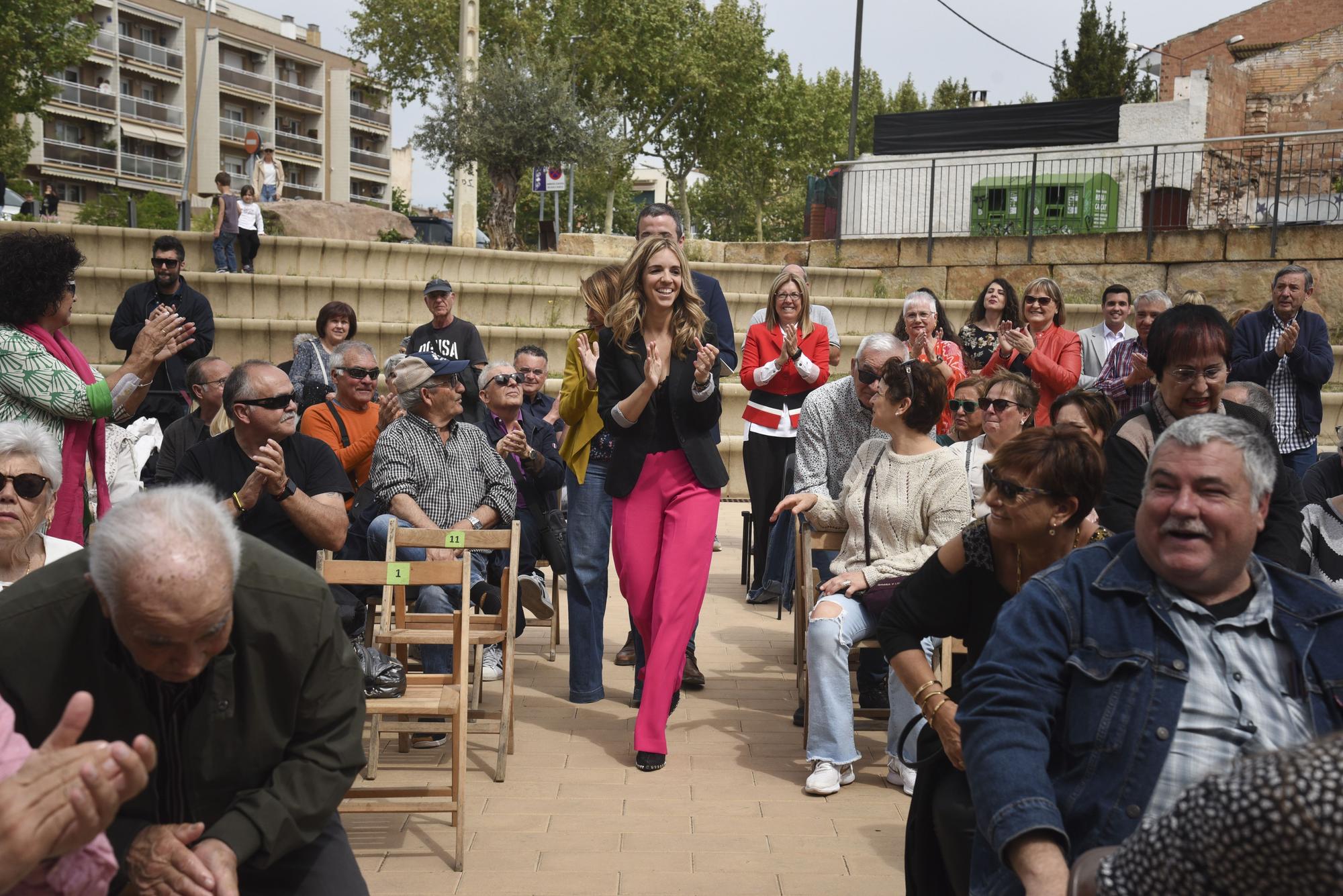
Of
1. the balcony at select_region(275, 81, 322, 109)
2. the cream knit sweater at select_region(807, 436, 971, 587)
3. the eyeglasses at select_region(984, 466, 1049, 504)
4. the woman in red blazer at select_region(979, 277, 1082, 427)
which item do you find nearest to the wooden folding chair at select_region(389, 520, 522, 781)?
the cream knit sweater at select_region(807, 436, 971, 587)

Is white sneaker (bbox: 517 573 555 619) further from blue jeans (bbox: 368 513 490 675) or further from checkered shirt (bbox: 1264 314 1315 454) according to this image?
checkered shirt (bbox: 1264 314 1315 454)

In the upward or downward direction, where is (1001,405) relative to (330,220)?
downward

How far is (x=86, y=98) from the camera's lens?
6406 centimetres

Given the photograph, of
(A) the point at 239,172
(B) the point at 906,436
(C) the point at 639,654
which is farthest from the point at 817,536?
(A) the point at 239,172

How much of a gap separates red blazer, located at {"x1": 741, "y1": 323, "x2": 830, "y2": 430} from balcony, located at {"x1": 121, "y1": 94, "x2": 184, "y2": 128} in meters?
66.9

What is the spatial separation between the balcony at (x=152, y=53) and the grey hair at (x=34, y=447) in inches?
2782

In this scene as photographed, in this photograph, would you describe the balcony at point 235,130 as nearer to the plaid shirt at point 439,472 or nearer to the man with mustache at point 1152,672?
the plaid shirt at point 439,472

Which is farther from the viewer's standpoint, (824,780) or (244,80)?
(244,80)

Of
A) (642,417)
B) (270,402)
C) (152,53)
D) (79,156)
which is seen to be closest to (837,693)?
(642,417)

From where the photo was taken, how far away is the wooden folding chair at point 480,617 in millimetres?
5633

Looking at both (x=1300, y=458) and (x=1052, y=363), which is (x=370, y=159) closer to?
(x=1052, y=363)

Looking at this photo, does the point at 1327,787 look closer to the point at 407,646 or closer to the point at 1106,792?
the point at 1106,792

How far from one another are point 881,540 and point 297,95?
8159 cm

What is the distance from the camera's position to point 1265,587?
2.57 m
